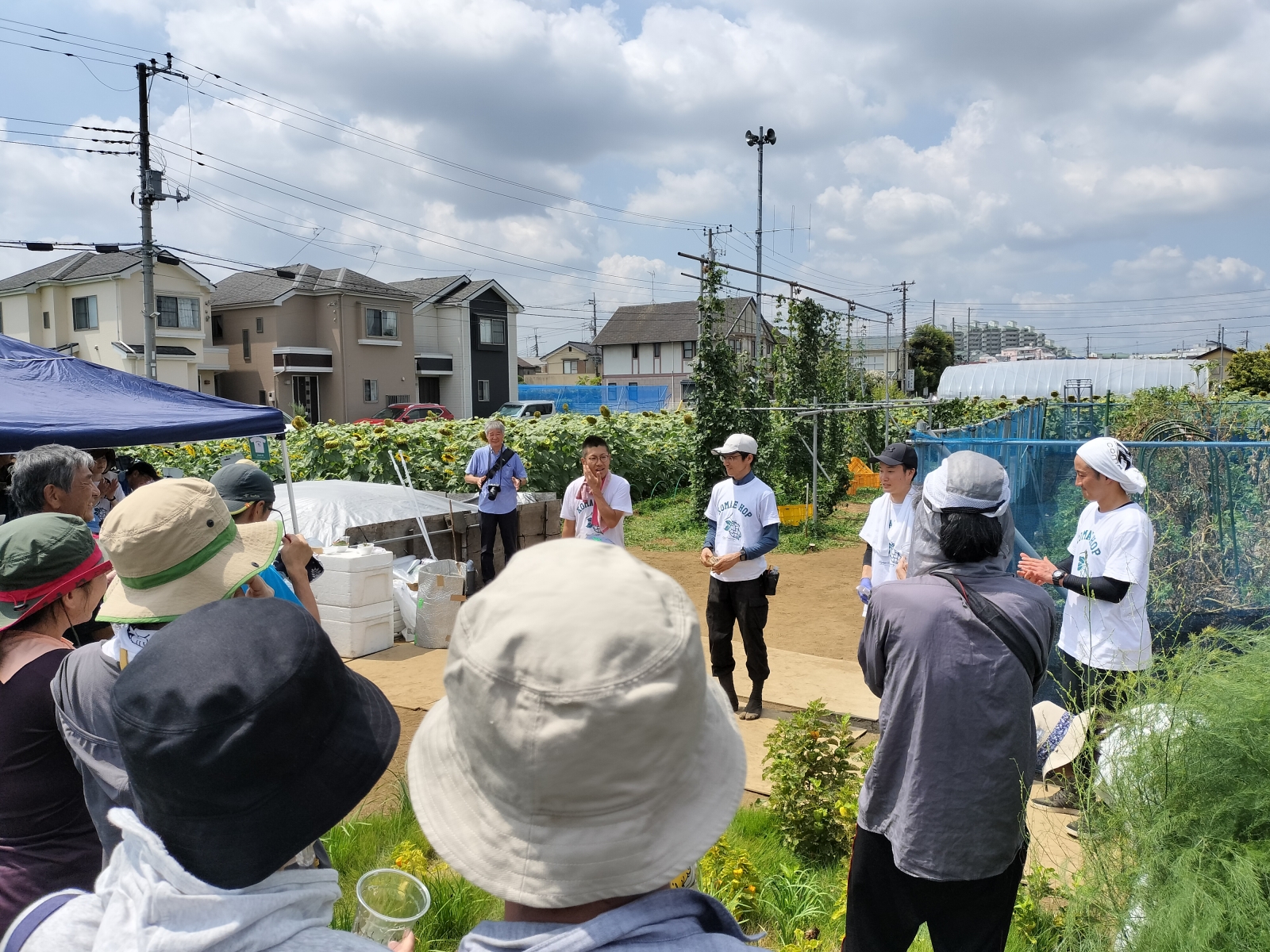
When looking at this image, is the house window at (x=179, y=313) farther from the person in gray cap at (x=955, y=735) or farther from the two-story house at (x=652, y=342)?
the person in gray cap at (x=955, y=735)

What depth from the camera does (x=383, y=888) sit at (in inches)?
76.9

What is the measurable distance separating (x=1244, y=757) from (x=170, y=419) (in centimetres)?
626

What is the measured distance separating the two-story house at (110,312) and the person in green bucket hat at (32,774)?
3655cm

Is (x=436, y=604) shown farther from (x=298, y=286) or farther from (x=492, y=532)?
(x=298, y=286)

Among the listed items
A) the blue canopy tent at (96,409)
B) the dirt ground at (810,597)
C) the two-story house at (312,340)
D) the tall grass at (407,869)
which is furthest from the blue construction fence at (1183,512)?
the two-story house at (312,340)

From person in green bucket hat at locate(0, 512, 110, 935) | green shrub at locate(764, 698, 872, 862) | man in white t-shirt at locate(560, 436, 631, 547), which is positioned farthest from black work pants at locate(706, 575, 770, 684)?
person in green bucket hat at locate(0, 512, 110, 935)

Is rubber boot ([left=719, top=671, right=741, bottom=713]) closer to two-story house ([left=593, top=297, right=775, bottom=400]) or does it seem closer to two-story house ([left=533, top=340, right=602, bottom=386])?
two-story house ([left=593, top=297, right=775, bottom=400])

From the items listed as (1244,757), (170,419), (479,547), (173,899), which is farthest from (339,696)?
(479,547)

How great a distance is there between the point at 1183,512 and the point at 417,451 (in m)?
9.36

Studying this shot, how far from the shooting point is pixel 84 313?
35.2 meters

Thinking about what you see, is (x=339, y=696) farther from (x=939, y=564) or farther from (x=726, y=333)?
(x=726, y=333)

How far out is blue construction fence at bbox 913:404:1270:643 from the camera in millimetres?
5531

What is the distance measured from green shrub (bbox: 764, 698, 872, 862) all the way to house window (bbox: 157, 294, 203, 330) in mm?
38366

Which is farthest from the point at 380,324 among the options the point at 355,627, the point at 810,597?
the point at 355,627
